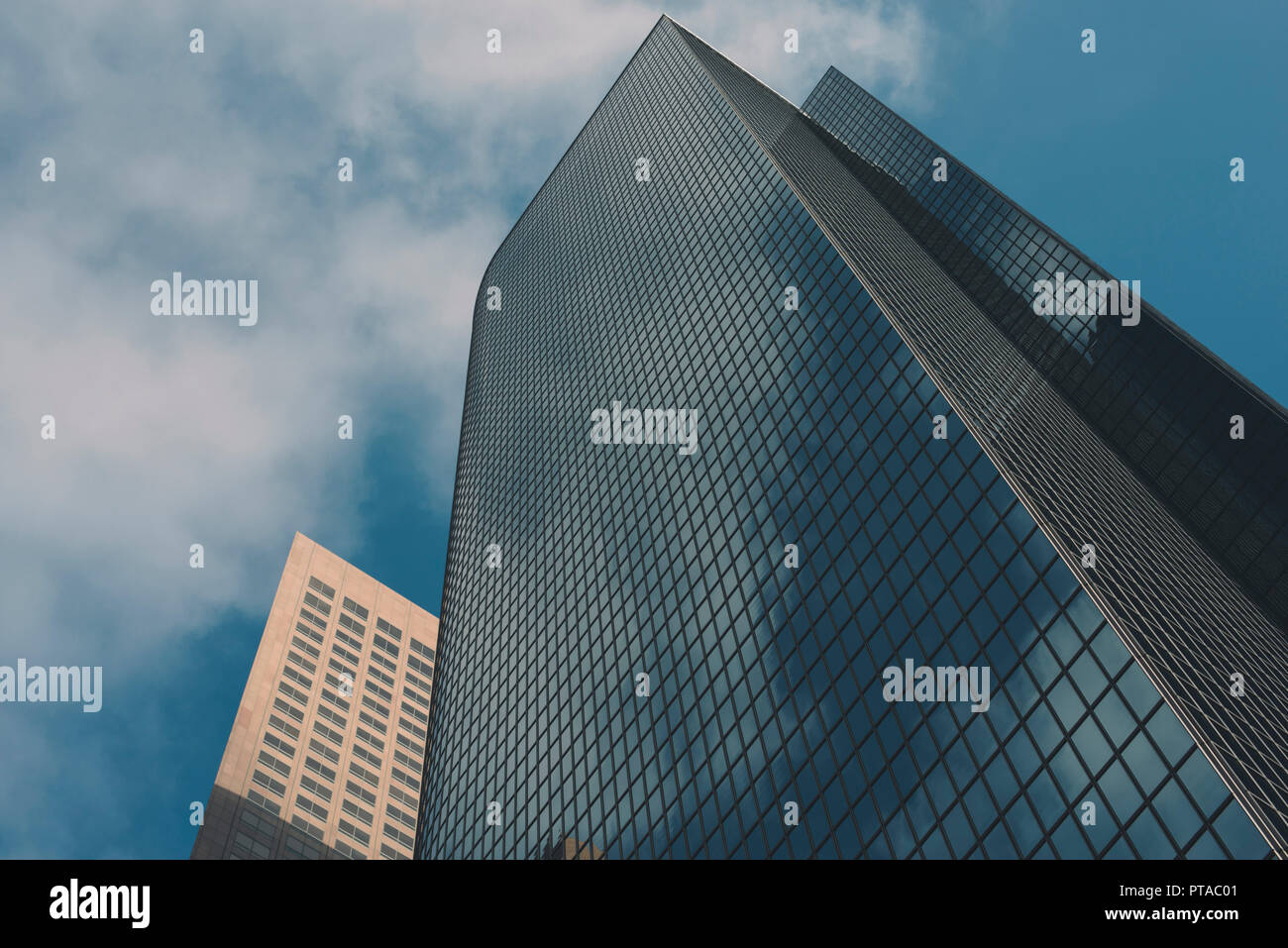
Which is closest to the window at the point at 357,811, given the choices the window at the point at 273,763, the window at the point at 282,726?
the window at the point at 273,763

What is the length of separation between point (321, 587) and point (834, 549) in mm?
105325

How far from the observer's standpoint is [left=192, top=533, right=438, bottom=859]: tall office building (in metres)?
117

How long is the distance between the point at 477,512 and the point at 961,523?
88.1m

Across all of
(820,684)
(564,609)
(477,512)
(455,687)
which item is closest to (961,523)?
(820,684)

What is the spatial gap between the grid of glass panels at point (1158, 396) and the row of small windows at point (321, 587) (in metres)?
97.6

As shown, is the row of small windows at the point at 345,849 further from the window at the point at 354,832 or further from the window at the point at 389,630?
the window at the point at 389,630

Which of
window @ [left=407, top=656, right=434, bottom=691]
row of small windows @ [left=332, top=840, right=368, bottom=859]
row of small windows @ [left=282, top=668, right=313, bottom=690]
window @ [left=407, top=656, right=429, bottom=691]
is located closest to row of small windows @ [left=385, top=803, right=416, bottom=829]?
row of small windows @ [left=332, top=840, right=368, bottom=859]

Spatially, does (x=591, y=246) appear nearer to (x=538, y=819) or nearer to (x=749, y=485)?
(x=749, y=485)

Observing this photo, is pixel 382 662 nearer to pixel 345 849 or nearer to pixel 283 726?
pixel 283 726

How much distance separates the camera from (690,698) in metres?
71.4

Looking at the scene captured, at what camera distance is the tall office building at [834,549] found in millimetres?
45156

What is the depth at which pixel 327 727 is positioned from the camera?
13362 cm
